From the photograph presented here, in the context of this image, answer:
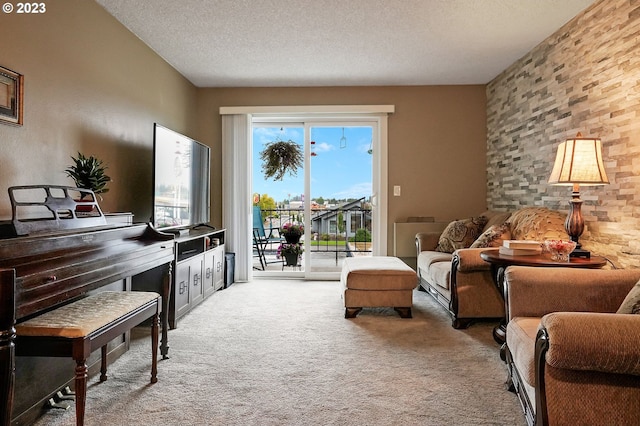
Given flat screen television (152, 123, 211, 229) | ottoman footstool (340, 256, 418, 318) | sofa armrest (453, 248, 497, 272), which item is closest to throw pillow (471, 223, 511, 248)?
sofa armrest (453, 248, 497, 272)

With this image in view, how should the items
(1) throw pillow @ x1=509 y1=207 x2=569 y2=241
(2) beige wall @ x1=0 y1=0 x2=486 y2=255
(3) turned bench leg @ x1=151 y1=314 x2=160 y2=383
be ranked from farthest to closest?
(1) throw pillow @ x1=509 y1=207 x2=569 y2=241, (2) beige wall @ x1=0 y1=0 x2=486 y2=255, (3) turned bench leg @ x1=151 y1=314 x2=160 y2=383

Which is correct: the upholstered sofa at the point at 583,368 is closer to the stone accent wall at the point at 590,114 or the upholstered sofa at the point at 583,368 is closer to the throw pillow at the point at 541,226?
the stone accent wall at the point at 590,114

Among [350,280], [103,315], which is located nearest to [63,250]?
[103,315]

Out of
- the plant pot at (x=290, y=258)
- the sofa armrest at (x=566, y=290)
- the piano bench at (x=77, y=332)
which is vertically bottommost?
the plant pot at (x=290, y=258)

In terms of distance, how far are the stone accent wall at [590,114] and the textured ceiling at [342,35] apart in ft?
0.69

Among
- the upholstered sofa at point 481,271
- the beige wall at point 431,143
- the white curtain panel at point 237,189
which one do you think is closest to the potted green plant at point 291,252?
the white curtain panel at point 237,189

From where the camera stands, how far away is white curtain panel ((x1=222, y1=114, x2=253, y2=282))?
514cm

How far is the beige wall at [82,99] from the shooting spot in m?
2.26

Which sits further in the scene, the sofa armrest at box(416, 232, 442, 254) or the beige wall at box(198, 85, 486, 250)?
the beige wall at box(198, 85, 486, 250)

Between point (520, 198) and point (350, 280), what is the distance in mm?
1999

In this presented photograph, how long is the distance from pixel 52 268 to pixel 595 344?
1.94 m

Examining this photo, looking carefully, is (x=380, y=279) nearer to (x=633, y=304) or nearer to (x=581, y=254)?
(x=581, y=254)

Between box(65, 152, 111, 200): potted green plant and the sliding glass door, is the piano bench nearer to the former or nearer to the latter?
box(65, 152, 111, 200): potted green plant

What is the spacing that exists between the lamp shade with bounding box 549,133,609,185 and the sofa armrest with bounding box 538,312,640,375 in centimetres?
137
